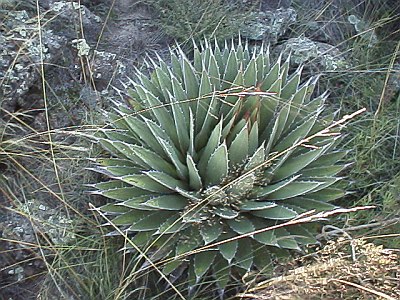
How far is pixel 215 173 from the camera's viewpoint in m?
2.38

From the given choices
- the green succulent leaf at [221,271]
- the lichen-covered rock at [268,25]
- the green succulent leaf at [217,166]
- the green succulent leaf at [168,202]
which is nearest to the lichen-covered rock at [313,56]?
the lichen-covered rock at [268,25]

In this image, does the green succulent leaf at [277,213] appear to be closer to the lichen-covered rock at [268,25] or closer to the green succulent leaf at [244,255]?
the green succulent leaf at [244,255]

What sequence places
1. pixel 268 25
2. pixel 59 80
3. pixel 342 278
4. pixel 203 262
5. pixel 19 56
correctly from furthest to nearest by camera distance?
pixel 268 25, pixel 59 80, pixel 19 56, pixel 203 262, pixel 342 278

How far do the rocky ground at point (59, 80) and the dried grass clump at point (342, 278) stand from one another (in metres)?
1.00

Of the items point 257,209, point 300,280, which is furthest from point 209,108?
point 300,280

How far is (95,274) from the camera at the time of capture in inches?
97.4

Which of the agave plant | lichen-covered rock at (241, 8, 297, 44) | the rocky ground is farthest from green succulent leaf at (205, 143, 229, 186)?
lichen-covered rock at (241, 8, 297, 44)

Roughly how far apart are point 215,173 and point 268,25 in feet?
4.82

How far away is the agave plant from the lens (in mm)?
2314

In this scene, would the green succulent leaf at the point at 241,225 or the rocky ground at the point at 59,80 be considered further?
the rocky ground at the point at 59,80

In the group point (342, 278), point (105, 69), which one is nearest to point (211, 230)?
point (342, 278)

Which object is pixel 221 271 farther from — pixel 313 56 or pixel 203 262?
pixel 313 56

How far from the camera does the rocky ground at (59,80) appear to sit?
260 centimetres

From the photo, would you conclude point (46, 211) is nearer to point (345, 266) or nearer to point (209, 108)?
point (209, 108)
